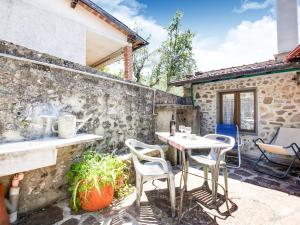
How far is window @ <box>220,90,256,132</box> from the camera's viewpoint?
5.67 metres

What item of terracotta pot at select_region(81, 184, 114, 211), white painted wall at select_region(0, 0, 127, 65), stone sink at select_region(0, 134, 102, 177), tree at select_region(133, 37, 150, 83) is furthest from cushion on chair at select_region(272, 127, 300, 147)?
tree at select_region(133, 37, 150, 83)

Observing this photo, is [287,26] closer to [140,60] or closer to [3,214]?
[3,214]

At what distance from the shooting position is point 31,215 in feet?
7.94

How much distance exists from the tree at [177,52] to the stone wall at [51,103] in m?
12.6

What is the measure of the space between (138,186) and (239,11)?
818 centimetres

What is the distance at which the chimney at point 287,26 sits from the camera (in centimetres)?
608

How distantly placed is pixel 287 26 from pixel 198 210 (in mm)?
6888

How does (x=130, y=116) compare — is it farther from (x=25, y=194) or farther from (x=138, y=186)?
(x=25, y=194)

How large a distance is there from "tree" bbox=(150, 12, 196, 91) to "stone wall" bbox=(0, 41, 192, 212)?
1257cm

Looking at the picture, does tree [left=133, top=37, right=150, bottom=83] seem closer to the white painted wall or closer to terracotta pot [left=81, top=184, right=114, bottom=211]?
the white painted wall

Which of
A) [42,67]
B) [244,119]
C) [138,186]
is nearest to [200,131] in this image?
[244,119]

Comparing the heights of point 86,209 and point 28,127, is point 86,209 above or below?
below

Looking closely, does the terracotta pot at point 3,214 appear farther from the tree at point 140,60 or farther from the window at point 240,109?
the tree at point 140,60

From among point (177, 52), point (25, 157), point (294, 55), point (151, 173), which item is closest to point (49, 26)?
point (25, 157)
